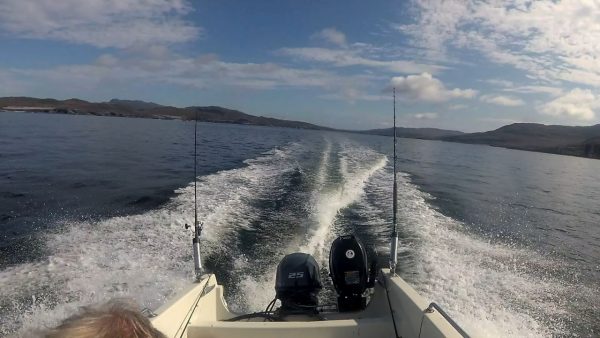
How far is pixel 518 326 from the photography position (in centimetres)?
461

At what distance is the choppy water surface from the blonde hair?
0.26m

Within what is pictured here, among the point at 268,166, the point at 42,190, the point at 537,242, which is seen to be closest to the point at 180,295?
the point at 537,242

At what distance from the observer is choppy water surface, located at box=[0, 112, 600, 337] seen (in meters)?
4.91

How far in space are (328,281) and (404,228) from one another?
10.9ft

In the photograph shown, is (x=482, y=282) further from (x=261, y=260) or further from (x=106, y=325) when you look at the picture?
(x=106, y=325)

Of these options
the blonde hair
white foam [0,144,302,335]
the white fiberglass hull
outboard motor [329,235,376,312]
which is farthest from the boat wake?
the blonde hair

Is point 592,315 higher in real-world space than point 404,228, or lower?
lower

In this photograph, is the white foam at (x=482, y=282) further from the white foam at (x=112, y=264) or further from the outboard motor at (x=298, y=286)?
the white foam at (x=112, y=264)

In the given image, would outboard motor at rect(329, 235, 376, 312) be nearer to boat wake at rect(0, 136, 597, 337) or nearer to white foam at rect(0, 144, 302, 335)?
boat wake at rect(0, 136, 597, 337)

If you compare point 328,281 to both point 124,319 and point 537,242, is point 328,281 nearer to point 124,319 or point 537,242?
point 124,319

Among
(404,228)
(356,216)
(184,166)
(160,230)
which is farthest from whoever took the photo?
(184,166)

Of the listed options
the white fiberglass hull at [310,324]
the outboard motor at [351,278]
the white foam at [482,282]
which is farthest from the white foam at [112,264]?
the white foam at [482,282]

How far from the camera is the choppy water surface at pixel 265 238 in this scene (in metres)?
4.91

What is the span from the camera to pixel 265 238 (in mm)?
7277
